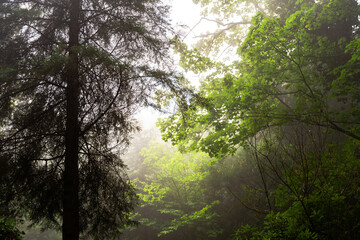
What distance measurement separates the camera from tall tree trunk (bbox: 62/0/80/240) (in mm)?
3576

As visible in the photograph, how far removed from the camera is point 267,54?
6.34 m

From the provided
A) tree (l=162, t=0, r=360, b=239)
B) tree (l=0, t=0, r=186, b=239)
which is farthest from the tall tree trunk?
tree (l=162, t=0, r=360, b=239)

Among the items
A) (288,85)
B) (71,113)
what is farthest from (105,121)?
(288,85)

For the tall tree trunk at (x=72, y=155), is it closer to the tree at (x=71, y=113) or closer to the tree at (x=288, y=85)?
the tree at (x=71, y=113)

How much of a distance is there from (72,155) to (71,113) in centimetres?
85

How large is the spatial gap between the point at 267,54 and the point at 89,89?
541 centimetres

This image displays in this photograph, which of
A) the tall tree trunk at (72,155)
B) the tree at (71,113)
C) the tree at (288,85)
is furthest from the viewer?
the tree at (288,85)

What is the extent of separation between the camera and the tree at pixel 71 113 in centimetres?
386

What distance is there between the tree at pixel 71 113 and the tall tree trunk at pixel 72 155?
2 cm

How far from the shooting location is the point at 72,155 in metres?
3.90

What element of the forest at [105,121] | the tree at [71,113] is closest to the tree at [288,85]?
the forest at [105,121]

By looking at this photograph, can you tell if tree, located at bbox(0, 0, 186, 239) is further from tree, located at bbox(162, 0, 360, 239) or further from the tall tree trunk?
tree, located at bbox(162, 0, 360, 239)

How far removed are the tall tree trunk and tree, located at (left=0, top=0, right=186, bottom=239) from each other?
0.02 metres

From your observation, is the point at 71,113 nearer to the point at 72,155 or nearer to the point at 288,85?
the point at 72,155
